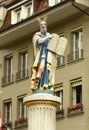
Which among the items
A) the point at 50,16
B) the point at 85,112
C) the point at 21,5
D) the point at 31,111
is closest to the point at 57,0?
the point at 50,16

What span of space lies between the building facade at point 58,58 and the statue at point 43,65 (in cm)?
1635

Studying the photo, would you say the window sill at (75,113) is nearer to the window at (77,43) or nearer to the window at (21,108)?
the window at (77,43)

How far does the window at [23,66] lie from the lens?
136 ft

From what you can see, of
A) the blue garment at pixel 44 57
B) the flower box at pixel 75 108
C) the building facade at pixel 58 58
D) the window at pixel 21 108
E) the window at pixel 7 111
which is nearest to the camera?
the blue garment at pixel 44 57

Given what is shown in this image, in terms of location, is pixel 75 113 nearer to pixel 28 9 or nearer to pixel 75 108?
pixel 75 108

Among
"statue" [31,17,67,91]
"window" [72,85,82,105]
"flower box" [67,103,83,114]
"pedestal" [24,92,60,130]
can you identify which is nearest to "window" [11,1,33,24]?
"window" [72,85,82,105]

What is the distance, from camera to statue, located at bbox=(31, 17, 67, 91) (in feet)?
59.5

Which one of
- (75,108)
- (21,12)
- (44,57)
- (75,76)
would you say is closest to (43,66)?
(44,57)

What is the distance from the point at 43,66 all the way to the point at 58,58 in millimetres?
19929

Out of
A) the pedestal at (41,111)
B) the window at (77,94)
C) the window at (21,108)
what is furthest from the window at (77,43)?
the pedestal at (41,111)

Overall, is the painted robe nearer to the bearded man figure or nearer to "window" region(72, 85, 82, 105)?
the bearded man figure

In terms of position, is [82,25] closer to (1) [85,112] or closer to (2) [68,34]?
(2) [68,34]

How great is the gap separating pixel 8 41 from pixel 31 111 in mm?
24777

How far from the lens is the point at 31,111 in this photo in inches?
701
